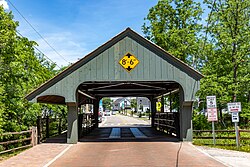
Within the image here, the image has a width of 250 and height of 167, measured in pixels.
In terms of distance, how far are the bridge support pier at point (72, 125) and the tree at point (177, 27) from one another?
13.3 meters

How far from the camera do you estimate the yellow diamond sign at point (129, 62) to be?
54.1ft

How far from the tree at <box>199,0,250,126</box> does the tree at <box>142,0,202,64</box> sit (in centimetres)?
234

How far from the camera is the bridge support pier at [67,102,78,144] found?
16.6 metres

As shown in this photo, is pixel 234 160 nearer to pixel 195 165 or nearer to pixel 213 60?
pixel 195 165

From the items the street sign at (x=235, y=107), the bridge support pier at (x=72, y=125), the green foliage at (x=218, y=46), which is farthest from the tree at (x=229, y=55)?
the bridge support pier at (x=72, y=125)

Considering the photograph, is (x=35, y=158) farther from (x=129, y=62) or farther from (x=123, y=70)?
(x=129, y=62)

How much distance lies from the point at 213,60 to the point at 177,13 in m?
6.48

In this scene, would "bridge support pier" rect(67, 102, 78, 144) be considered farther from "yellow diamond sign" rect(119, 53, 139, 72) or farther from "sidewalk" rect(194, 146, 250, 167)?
"sidewalk" rect(194, 146, 250, 167)

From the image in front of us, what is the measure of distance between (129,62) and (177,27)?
1462 cm

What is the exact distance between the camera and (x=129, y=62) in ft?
54.2

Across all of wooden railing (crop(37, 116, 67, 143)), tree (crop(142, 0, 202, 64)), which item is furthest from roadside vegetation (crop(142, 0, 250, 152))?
wooden railing (crop(37, 116, 67, 143))

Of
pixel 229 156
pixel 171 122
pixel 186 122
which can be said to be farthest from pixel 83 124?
pixel 229 156

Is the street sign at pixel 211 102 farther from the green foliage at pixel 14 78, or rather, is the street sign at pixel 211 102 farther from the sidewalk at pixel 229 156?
the green foliage at pixel 14 78

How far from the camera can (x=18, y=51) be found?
51.2ft
